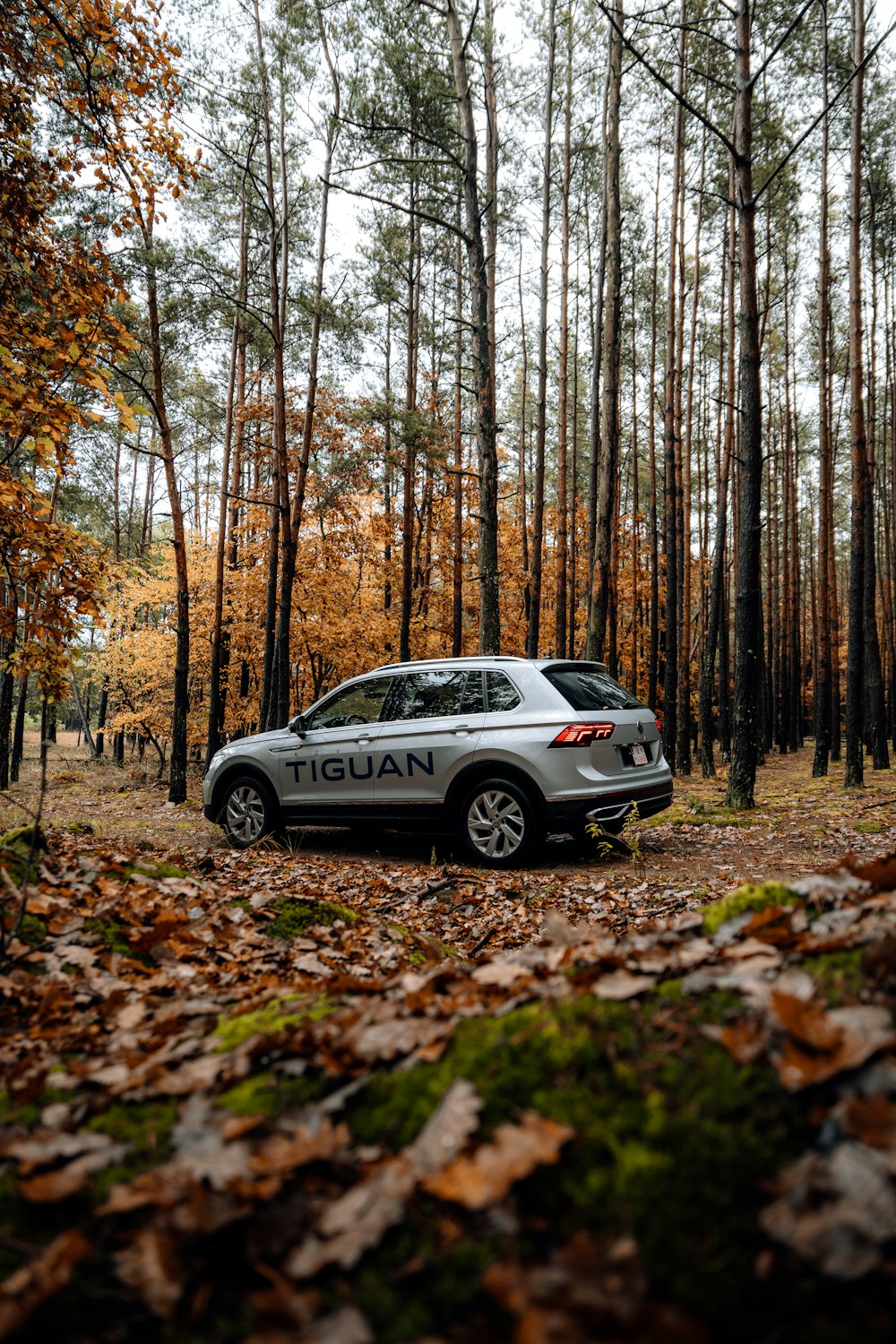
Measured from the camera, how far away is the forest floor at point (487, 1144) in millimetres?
897

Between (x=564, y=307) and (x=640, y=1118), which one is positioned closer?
(x=640, y=1118)

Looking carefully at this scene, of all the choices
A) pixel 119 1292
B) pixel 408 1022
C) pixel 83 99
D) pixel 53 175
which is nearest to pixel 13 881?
pixel 408 1022

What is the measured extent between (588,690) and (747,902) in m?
4.39

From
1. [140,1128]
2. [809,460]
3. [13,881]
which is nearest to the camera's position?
[140,1128]

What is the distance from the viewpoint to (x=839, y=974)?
151 cm

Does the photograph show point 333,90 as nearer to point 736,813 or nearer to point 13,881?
point 736,813

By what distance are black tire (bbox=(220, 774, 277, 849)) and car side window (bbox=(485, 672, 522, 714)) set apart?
111 inches

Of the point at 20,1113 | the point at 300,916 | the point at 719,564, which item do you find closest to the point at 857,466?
the point at 719,564

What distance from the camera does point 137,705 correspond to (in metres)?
22.2

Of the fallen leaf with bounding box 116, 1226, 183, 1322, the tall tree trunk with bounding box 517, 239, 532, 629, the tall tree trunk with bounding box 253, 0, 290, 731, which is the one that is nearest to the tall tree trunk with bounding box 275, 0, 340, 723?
the tall tree trunk with bounding box 253, 0, 290, 731

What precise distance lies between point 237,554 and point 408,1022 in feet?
68.8

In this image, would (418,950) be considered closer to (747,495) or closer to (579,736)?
(579,736)

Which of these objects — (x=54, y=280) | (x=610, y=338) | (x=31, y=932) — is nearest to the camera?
(x=31, y=932)

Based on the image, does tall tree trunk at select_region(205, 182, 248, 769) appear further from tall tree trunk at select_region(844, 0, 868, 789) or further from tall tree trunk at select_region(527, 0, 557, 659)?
tall tree trunk at select_region(844, 0, 868, 789)
